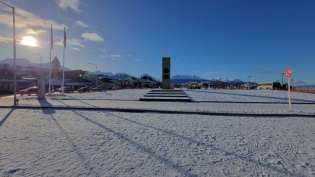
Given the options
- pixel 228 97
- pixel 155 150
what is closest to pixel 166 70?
pixel 228 97

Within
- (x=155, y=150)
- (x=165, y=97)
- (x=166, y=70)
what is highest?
(x=166, y=70)

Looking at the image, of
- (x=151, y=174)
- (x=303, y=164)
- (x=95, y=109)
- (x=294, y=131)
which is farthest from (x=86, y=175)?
(x=95, y=109)

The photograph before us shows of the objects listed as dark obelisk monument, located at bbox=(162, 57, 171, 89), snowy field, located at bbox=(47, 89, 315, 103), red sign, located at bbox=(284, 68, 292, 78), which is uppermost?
dark obelisk monument, located at bbox=(162, 57, 171, 89)

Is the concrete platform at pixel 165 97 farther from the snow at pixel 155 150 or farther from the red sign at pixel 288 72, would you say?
the snow at pixel 155 150

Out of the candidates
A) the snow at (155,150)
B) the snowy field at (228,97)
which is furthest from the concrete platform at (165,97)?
the snow at (155,150)

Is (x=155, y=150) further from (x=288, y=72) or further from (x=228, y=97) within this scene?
(x=228, y=97)

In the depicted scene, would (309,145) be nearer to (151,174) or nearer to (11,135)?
(151,174)

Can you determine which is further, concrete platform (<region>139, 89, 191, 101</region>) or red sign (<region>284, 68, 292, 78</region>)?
concrete platform (<region>139, 89, 191, 101</region>)

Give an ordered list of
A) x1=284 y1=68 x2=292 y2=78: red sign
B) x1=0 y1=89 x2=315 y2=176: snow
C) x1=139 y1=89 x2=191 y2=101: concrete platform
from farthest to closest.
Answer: x1=139 y1=89 x2=191 y2=101: concrete platform → x1=284 y1=68 x2=292 y2=78: red sign → x1=0 y1=89 x2=315 y2=176: snow

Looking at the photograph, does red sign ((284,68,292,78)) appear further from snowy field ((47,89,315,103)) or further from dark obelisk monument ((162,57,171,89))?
dark obelisk monument ((162,57,171,89))

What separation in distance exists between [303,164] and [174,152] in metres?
2.54

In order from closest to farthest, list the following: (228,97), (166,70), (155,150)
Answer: (155,150) < (228,97) < (166,70)

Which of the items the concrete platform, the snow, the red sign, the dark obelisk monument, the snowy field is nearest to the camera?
the snow

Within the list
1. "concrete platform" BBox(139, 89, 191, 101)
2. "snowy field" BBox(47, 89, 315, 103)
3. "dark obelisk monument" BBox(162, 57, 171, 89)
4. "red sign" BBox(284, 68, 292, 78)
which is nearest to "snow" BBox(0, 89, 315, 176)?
"red sign" BBox(284, 68, 292, 78)
